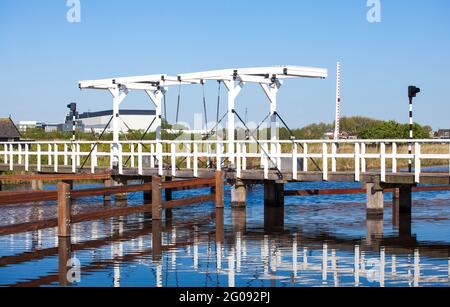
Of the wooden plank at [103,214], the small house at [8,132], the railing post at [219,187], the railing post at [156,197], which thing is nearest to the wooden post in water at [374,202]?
the railing post at [219,187]

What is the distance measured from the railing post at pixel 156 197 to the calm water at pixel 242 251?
0.52m

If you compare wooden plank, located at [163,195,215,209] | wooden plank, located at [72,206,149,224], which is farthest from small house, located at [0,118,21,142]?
wooden plank, located at [72,206,149,224]

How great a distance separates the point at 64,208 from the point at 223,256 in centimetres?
421

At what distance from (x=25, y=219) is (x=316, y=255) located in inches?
434

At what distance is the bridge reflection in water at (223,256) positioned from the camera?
1322 cm

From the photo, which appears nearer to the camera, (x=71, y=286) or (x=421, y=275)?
(x=71, y=286)

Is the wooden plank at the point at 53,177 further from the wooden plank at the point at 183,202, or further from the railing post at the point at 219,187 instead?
the railing post at the point at 219,187

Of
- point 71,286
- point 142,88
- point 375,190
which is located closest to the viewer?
point 71,286

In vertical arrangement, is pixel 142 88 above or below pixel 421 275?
above

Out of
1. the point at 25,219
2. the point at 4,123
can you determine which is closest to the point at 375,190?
the point at 25,219

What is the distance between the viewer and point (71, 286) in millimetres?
12555

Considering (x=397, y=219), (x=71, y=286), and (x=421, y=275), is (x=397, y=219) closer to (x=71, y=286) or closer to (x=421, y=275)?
(x=421, y=275)

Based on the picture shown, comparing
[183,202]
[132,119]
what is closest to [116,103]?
[183,202]

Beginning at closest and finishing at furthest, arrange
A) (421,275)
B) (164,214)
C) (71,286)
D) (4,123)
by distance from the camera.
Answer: (71,286) < (421,275) < (164,214) < (4,123)
